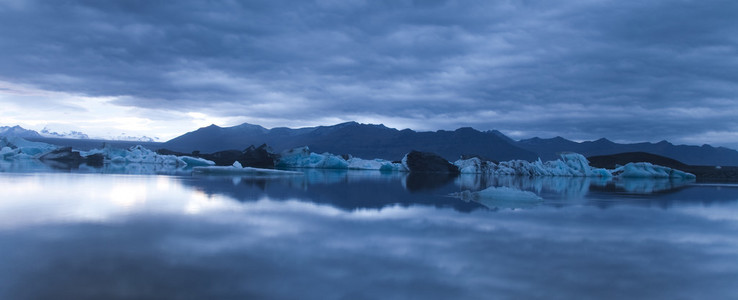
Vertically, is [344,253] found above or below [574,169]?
below

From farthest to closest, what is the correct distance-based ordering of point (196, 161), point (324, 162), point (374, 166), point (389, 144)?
1. point (389, 144)
2. point (374, 166)
3. point (324, 162)
4. point (196, 161)

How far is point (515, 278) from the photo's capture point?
4.15 metres

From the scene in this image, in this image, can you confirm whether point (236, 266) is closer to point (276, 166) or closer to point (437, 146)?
point (276, 166)

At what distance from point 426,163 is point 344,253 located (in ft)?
114

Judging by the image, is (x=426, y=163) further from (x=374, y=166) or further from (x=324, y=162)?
(x=324, y=162)

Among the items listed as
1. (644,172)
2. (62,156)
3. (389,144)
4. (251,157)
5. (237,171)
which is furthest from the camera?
(389,144)

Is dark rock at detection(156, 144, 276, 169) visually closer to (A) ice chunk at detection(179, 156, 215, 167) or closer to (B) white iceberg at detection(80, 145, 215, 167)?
(A) ice chunk at detection(179, 156, 215, 167)

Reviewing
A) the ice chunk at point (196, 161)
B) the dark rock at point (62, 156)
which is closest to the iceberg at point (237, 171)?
the ice chunk at point (196, 161)

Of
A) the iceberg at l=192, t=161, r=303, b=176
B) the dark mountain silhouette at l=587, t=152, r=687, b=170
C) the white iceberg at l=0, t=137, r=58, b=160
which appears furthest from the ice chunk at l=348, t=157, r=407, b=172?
the dark mountain silhouette at l=587, t=152, r=687, b=170

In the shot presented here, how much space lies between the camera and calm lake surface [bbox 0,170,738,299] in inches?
144

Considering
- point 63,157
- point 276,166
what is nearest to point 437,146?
point 276,166

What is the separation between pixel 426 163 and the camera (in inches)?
1550

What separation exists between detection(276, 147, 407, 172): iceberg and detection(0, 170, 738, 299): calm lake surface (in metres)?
28.9

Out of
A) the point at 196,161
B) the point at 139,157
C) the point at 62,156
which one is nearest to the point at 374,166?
the point at 196,161
